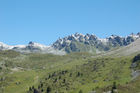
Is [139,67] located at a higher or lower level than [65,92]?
higher

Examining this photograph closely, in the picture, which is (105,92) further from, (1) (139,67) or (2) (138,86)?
(1) (139,67)

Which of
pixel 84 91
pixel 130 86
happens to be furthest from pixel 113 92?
pixel 84 91

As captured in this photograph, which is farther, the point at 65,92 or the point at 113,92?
the point at 65,92

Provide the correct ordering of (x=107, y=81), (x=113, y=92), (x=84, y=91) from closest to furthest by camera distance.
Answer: (x=113, y=92)
(x=84, y=91)
(x=107, y=81)

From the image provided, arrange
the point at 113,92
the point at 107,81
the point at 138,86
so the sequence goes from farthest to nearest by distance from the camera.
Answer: the point at 107,81 → the point at 138,86 → the point at 113,92

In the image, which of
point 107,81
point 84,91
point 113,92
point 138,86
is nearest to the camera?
point 113,92

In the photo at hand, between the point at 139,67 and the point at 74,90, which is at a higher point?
the point at 139,67

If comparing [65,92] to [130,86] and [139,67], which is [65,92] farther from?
[130,86]

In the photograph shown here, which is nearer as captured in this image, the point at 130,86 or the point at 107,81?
the point at 130,86

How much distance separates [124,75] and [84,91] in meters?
42.5

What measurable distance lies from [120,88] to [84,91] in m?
76.3

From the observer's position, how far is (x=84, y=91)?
7160 inches

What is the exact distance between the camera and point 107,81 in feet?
640

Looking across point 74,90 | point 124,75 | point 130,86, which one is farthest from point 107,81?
point 130,86
